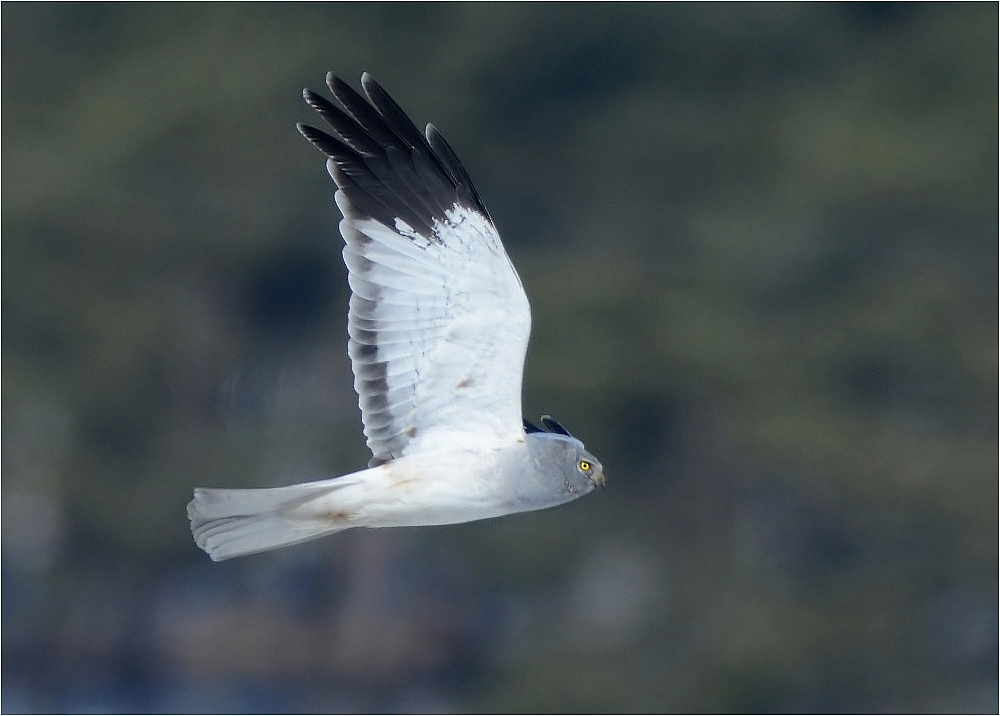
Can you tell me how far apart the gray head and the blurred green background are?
28.3ft

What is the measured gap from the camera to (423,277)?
16.1 feet

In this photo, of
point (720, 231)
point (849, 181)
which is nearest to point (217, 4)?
point (720, 231)

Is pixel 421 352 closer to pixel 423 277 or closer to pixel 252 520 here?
pixel 423 277

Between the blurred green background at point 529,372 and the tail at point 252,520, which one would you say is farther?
the blurred green background at point 529,372

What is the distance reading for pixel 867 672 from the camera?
14289mm

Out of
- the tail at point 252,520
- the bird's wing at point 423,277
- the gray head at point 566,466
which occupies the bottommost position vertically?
the tail at point 252,520

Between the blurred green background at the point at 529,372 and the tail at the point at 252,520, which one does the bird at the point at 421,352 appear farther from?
the blurred green background at the point at 529,372

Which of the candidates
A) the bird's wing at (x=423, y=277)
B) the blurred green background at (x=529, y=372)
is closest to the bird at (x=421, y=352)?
the bird's wing at (x=423, y=277)

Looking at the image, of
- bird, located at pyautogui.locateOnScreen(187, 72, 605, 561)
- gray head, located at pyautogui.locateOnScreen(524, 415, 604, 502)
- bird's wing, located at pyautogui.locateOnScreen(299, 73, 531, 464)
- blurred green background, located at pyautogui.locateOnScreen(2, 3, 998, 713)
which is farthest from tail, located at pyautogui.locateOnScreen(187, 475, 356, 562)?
blurred green background, located at pyautogui.locateOnScreen(2, 3, 998, 713)

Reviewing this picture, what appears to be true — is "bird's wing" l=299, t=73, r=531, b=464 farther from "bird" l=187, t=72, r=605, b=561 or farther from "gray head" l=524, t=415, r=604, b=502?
"gray head" l=524, t=415, r=604, b=502

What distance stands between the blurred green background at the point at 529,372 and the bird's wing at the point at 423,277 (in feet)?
28.0

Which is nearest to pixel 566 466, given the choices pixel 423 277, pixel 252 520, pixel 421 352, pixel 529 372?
pixel 421 352

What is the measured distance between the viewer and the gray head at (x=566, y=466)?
4789 millimetres

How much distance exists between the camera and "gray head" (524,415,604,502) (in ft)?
15.7
